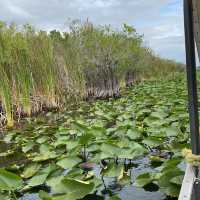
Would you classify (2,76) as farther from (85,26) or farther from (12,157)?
(85,26)

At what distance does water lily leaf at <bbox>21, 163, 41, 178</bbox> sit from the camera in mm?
4581

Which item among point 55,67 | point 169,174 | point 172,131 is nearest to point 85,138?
point 172,131

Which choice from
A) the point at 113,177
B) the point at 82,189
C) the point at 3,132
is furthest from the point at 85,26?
the point at 82,189

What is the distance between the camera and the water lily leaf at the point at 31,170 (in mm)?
4581

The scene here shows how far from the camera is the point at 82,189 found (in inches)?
124

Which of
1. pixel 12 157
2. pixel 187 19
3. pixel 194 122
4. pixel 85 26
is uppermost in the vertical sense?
pixel 85 26

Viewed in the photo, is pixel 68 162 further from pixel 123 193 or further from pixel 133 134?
pixel 133 134

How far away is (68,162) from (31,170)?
1.90 feet

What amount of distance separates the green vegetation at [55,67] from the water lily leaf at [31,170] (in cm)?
520

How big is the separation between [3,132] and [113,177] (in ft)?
16.6

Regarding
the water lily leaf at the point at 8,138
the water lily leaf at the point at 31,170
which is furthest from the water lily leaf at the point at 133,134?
the water lily leaf at the point at 8,138

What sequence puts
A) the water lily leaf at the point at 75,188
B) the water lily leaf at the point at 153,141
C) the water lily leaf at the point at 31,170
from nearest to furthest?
the water lily leaf at the point at 75,188
the water lily leaf at the point at 31,170
the water lily leaf at the point at 153,141

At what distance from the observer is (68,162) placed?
433 centimetres

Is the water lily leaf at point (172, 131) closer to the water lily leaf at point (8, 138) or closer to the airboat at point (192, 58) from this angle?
the airboat at point (192, 58)
